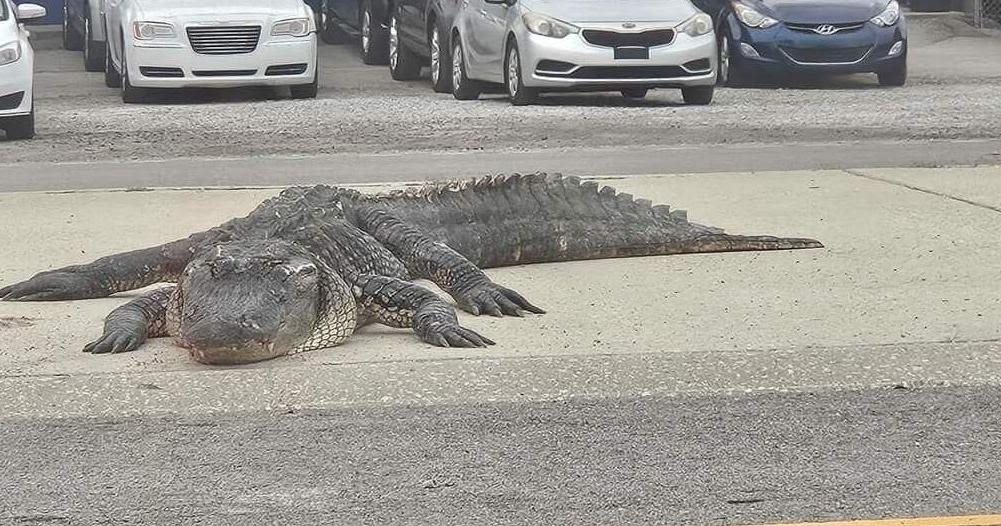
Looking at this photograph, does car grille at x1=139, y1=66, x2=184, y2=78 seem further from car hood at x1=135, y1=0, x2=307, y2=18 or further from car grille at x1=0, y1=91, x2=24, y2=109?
car grille at x1=0, y1=91, x2=24, y2=109

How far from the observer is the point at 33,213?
402 inches

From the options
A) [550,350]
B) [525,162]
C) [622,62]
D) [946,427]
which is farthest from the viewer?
[622,62]

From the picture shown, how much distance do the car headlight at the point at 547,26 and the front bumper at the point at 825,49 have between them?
337 cm

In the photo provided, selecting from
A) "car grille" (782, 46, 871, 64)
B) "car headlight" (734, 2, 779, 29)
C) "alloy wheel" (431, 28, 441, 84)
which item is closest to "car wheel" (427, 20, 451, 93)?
"alloy wheel" (431, 28, 441, 84)

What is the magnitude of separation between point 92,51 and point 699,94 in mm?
9154

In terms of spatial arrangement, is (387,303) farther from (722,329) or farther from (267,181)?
(267,181)

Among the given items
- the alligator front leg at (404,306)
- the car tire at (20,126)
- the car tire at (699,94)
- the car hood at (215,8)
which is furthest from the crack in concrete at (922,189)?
the car hood at (215,8)

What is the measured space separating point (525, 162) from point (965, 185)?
344 cm

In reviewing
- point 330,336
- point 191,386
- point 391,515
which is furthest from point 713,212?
point 391,515

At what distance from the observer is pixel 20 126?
15406 millimetres

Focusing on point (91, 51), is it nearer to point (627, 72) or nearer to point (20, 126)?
point (20, 126)

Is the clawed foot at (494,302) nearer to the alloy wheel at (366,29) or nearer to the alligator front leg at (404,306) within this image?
the alligator front leg at (404,306)

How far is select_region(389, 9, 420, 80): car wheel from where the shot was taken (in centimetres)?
2214

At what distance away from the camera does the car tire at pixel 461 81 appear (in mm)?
19078
